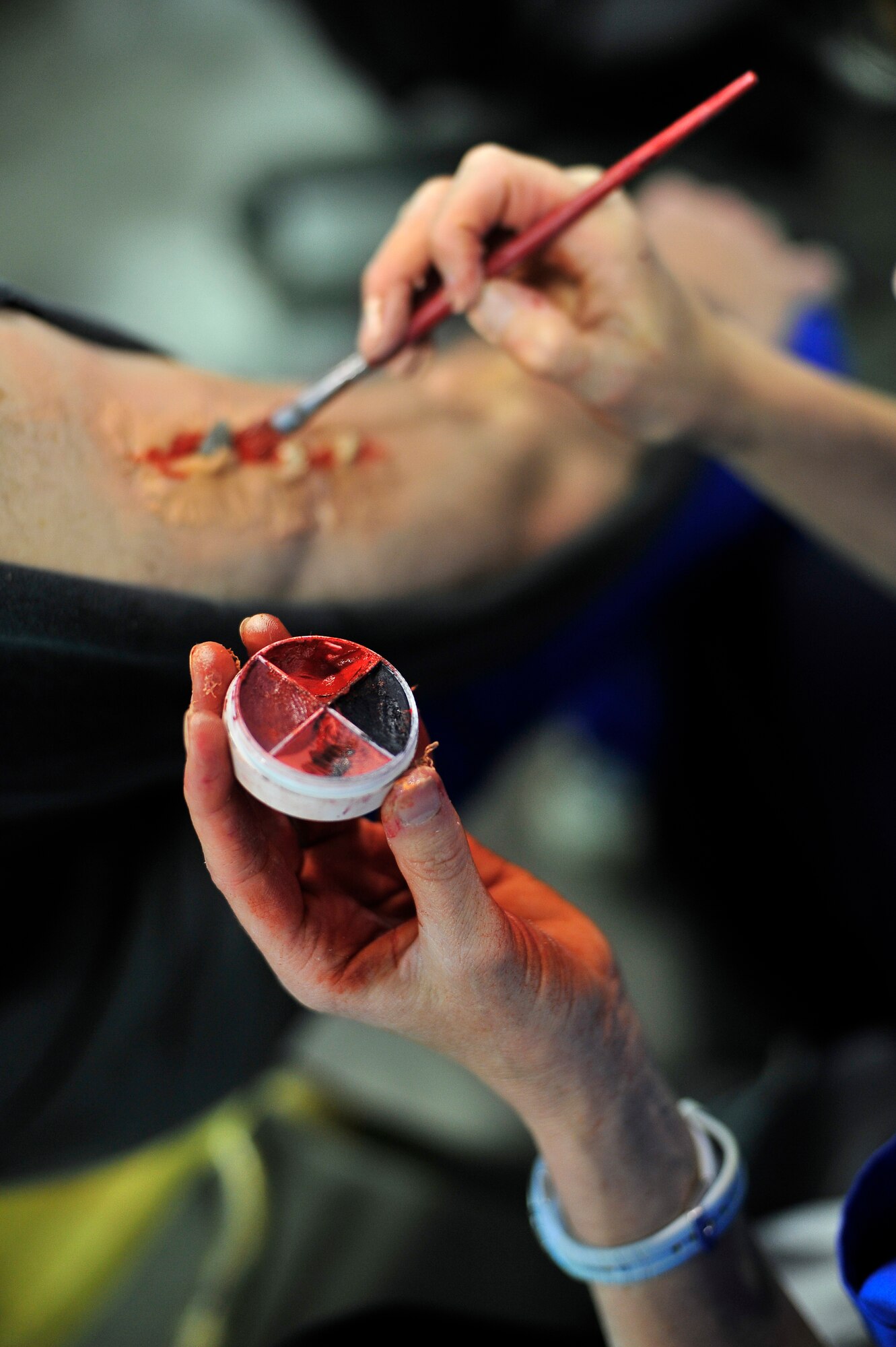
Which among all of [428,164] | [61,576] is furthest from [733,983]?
[428,164]

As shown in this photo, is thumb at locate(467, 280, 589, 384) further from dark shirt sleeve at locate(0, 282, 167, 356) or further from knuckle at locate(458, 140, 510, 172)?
dark shirt sleeve at locate(0, 282, 167, 356)

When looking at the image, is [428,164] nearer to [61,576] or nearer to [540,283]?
[540,283]

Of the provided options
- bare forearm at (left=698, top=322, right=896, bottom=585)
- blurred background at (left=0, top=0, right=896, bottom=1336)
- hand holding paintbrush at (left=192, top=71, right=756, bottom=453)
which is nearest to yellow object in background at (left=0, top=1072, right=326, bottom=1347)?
blurred background at (left=0, top=0, right=896, bottom=1336)

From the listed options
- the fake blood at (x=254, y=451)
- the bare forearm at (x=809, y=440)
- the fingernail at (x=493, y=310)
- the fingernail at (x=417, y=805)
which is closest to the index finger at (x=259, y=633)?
the fingernail at (x=417, y=805)

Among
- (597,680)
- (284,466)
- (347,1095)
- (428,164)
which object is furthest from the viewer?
(428,164)

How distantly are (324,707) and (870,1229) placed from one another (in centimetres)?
39

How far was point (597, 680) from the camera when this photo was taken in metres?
1.12

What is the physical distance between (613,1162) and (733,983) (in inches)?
25.2

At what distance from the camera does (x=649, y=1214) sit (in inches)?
19.4

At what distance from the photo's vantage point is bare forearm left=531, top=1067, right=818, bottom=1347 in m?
0.48

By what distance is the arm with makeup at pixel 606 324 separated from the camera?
65 cm

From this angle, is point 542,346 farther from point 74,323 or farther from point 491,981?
point 491,981

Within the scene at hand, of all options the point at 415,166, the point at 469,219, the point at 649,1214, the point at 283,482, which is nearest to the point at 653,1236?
the point at 649,1214

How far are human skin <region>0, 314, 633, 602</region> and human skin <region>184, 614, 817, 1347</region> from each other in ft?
0.63
